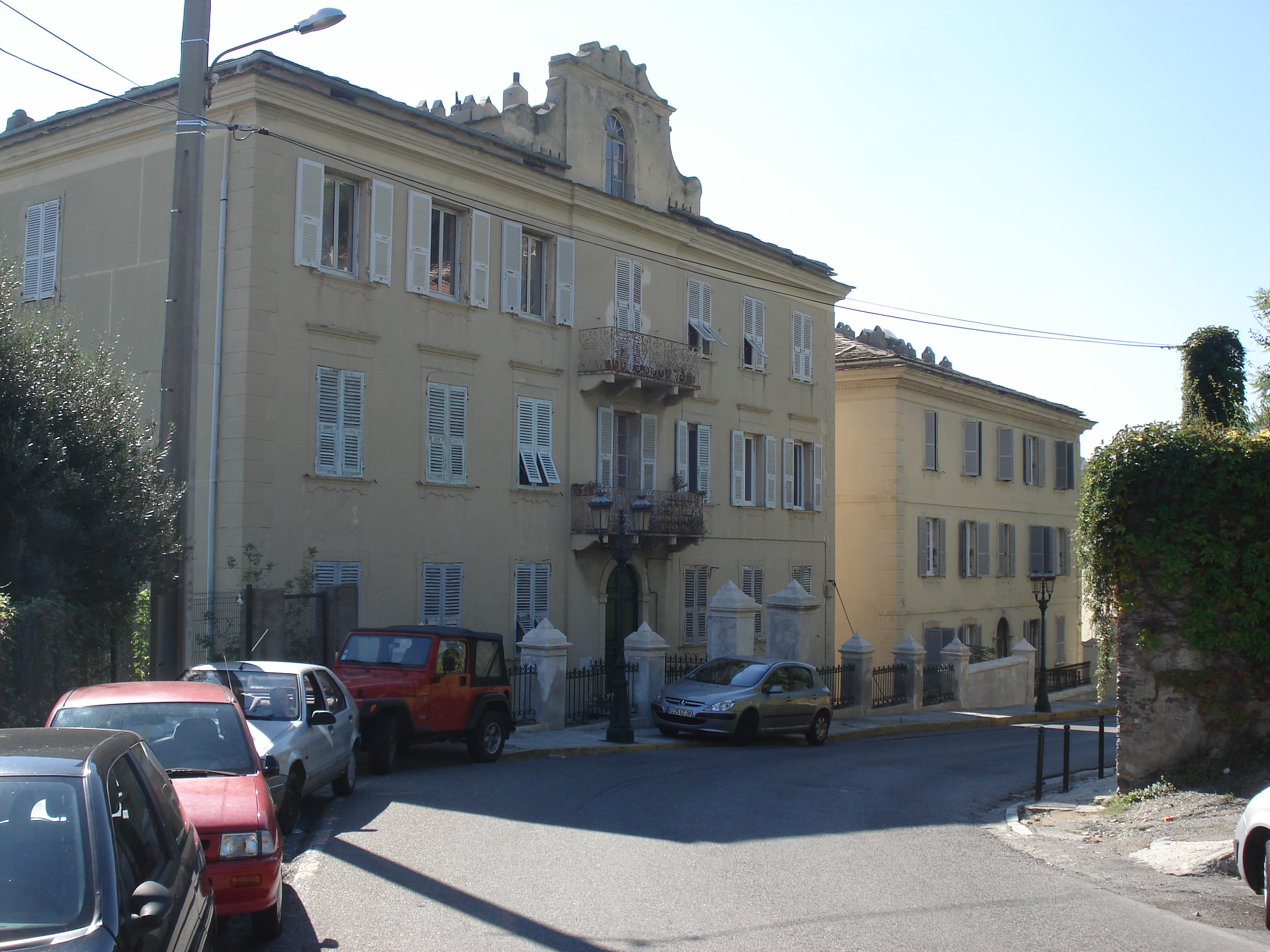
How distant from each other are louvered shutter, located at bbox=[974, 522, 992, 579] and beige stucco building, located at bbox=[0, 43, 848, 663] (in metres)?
13.2

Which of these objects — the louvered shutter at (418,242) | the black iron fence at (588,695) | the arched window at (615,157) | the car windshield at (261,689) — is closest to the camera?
the car windshield at (261,689)

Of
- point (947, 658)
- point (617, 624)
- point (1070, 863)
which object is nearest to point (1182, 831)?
point (1070, 863)

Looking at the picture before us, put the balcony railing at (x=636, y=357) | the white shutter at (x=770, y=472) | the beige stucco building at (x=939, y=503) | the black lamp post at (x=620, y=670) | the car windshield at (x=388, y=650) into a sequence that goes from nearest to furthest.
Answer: the car windshield at (x=388, y=650)
the black lamp post at (x=620, y=670)
the balcony railing at (x=636, y=357)
the white shutter at (x=770, y=472)
the beige stucco building at (x=939, y=503)

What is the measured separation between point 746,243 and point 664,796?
66.9 feet

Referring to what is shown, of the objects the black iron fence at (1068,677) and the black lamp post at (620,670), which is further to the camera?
the black iron fence at (1068,677)

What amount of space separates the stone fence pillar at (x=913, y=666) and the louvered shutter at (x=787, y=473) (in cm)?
515

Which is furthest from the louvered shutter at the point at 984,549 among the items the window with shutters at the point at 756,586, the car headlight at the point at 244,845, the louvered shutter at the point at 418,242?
the car headlight at the point at 244,845

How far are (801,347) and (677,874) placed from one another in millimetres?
25529

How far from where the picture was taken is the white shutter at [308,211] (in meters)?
20.7

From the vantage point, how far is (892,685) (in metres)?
29.7

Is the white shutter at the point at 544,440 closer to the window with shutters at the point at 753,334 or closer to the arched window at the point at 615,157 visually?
the arched window at the point at 615,157

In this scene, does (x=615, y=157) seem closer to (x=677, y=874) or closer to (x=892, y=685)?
(x=892, y=685)

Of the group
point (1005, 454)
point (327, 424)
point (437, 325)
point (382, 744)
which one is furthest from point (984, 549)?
point (382, 744)

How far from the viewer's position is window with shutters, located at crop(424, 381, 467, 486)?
22.9m
